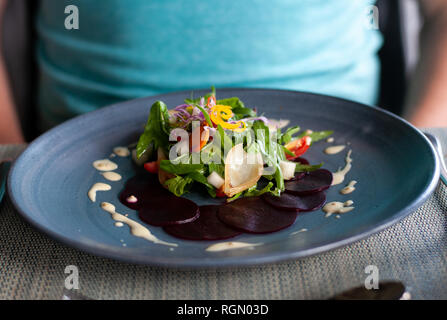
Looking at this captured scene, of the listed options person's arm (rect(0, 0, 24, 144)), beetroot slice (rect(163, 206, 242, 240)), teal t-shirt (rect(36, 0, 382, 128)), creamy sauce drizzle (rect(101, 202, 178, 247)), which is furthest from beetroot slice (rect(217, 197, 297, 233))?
person's arm (rect(0, 0, 24, 144))

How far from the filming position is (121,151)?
1161 mm

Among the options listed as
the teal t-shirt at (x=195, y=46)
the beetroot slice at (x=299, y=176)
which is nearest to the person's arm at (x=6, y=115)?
the teal t-shirt at (x=195, y=46)

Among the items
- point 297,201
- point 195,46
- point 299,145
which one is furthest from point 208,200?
point 195,46

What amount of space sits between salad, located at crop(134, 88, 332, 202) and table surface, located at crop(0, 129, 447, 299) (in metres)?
0.20

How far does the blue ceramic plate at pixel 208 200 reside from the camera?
0.75 metres

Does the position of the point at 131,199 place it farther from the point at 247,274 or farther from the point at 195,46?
the point at 195,46

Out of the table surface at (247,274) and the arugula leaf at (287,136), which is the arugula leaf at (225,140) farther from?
the table surface at (247,274)

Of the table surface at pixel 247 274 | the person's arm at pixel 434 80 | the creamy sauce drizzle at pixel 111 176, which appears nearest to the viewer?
the table surface at pixel 247 274

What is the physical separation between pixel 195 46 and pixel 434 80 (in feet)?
3.00

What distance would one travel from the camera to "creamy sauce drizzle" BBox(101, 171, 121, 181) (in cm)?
106

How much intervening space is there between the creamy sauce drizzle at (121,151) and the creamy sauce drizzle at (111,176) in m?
0.08

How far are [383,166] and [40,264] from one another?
0.68m

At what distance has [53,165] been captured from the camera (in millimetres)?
1064
